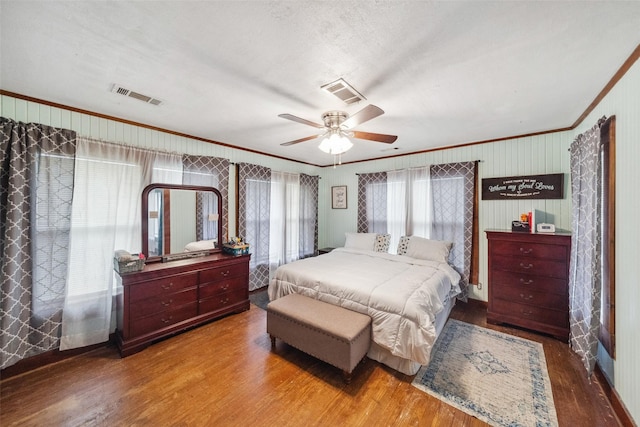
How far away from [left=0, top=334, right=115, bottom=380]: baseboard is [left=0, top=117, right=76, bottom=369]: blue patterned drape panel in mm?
69

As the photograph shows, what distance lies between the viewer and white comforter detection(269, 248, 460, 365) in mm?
2025

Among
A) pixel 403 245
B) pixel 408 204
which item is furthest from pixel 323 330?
pixel 408 204

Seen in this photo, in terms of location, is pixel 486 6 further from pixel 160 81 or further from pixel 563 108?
pixel 160 81

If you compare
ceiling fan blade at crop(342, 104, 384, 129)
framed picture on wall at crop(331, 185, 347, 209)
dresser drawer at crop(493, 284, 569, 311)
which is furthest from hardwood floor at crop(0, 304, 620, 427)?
framed picture on wall at crop(331, 185, 347, 209)

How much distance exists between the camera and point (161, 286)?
2.58 m

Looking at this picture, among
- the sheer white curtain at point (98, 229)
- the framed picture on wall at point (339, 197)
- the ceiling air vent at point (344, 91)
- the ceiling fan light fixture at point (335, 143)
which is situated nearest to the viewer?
the ceiling air vent at point (344, 91)

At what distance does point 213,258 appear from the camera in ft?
10.2

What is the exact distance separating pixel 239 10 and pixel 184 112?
1.63m

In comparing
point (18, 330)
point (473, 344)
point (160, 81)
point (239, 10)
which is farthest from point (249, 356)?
point (239, 10)

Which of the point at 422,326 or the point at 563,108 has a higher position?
the point at 563,108

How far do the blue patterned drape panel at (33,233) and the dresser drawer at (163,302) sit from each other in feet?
2.18

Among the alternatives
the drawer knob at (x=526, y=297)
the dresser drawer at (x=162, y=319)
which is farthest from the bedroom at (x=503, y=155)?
the dresser drawer at (x=162, y=319)

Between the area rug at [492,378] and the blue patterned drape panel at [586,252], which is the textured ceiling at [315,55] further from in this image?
the area rug at [492,378]

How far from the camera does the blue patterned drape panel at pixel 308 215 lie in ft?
16.1
